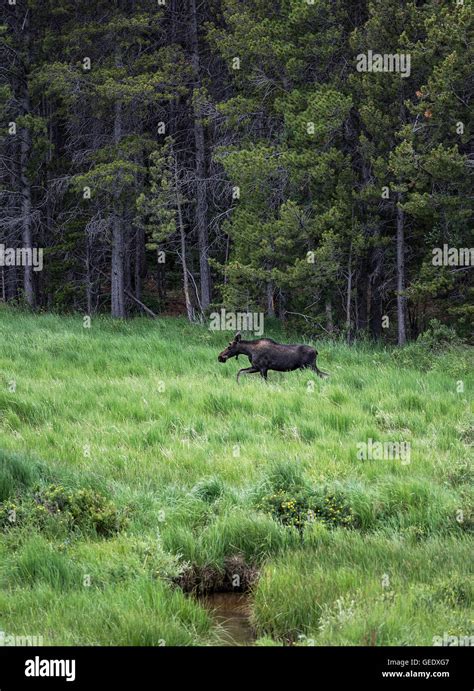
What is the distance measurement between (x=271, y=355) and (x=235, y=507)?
703 centimetres

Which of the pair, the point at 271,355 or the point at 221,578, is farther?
the point at 271,355

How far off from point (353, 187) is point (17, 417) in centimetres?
1204

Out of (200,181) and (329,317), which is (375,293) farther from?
(200,181)

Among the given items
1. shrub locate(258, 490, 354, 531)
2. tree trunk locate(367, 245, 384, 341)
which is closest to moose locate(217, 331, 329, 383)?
tree trunk locate(367, 245, 384, 341)

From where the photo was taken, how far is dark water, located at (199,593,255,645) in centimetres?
665

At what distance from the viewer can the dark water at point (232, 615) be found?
665 centimetres

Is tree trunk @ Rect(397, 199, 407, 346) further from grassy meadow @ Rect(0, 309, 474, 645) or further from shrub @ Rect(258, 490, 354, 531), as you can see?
shrub @ Rect(258, 490, 354, 531)

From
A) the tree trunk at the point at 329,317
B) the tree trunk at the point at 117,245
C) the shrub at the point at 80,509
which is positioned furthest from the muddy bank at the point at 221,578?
the tree trunk at the point at 117,245

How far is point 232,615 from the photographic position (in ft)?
23.5

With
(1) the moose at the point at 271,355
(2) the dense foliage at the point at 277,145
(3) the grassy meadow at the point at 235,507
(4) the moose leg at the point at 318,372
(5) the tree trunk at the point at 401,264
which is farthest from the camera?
(5) the tree trunk at the point at 401,264

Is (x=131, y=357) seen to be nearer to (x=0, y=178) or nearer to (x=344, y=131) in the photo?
(x=344, y=131)

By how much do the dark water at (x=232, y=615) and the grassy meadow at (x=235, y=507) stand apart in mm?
107

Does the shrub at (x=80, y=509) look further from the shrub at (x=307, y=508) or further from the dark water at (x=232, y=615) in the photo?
the shrub at (x=307, y=508)

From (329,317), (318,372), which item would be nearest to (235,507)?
(318,372)
